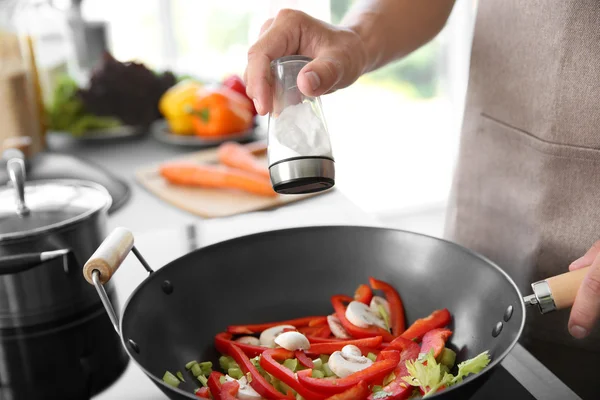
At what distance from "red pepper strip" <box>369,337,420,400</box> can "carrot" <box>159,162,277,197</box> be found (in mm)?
744

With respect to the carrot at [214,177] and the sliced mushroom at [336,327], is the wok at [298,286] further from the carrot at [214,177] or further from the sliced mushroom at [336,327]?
the carrot at [214,177]

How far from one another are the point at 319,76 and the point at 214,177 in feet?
2.67

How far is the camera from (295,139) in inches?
30.6

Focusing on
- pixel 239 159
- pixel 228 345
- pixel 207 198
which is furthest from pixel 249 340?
pixel 239 159

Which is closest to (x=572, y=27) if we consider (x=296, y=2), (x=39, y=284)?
(x=39, y=284)

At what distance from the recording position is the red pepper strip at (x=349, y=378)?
0.74 meters

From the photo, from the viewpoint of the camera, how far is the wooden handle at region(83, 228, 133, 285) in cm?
77

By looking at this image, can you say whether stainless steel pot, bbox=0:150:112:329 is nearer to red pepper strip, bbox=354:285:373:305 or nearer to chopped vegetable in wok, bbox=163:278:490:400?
chopped vegetable in wok, bbox=163:278:490:400

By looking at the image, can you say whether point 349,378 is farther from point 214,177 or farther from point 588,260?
point 214,177

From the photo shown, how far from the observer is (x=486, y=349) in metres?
0.80

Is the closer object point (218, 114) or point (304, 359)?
point (304, 359)

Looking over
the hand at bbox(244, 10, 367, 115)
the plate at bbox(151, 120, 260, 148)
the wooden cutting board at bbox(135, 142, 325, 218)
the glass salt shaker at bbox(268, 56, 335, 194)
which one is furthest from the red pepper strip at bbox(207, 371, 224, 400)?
the plate at bbox(151, 120, 260, 148)

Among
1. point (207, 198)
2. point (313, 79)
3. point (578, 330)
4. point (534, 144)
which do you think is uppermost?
point (313, 79)

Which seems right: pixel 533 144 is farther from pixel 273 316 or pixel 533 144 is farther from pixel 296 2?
pixel 296 2
